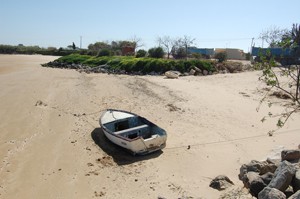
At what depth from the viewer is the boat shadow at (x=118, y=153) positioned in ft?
41.0

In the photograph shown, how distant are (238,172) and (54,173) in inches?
222

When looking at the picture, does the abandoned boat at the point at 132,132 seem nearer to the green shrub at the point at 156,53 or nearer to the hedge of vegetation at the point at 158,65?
the hedge of vegetation at the point at 158,65

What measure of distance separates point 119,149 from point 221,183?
4.60 m

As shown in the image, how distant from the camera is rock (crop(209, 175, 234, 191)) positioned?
9929 mm

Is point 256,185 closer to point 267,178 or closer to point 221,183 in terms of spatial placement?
point 267,178

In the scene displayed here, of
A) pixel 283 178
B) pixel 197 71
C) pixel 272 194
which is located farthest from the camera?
pixel 197 71

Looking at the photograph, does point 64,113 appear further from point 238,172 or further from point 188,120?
point 238,172

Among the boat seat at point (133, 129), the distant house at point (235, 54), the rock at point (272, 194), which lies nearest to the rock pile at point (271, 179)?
the rock at point (272, 194)

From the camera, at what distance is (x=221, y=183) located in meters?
10.0

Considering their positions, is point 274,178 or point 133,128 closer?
point 274,178

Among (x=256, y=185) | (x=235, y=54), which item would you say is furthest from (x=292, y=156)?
(x=235, y=54)

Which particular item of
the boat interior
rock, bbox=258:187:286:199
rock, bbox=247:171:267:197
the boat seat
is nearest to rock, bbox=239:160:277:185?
rock, bbox=247:171:267:197

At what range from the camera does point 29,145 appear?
13555 mm

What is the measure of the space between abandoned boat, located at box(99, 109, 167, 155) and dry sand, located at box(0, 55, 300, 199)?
38 cm
